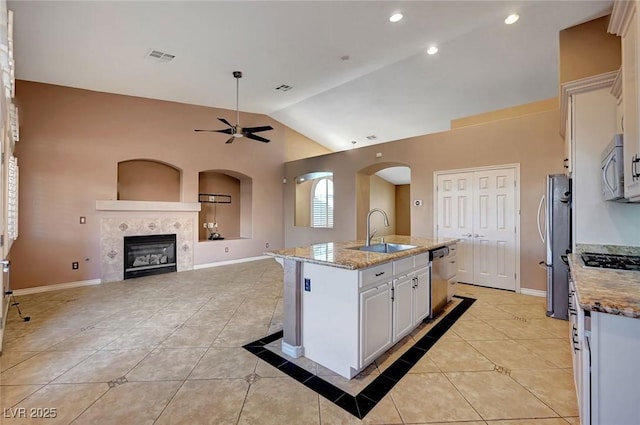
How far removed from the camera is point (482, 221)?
184 inches

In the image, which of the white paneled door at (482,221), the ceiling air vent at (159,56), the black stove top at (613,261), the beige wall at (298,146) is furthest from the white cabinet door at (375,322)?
the beige wall at (298,146)

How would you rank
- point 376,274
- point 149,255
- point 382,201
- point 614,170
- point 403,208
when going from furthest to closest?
1. point 403,208
2. point 382,201
3. point 149,255
4. point 376,274
5. point 614,170

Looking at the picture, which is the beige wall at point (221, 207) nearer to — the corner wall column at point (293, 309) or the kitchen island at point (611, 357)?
the corner wall column at point (293, 309)

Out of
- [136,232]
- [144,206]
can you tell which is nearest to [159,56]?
[144,206]

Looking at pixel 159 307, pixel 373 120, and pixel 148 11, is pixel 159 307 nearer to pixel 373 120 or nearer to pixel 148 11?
pixel 148 11

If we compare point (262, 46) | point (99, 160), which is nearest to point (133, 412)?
point (262, 46)

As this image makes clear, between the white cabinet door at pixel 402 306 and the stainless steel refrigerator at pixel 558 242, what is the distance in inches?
78.7

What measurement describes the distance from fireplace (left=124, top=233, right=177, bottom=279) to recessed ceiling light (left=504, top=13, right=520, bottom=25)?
6.74 m

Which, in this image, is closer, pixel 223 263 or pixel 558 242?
pixel 558 242

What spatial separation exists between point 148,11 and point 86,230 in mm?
3956

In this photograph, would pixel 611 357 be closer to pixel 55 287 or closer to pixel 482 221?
pixel 482 221

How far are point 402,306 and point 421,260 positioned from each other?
571 millimetres

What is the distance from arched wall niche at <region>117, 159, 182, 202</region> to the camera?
584 cm

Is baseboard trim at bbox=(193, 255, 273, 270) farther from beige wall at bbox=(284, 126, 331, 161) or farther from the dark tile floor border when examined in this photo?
the dark tile floor border
